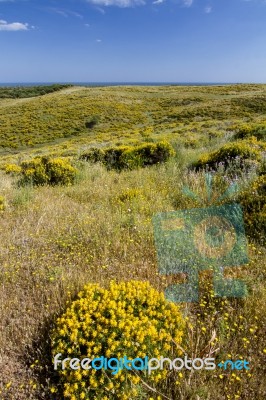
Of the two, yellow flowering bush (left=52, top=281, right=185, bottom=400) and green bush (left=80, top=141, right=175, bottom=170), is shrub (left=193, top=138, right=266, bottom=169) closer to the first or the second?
green bush (left=80, top=141, right=175, bottom=170)

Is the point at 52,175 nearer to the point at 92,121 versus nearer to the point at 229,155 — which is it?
the point at 229,155

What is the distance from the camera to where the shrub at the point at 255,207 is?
3.95 m

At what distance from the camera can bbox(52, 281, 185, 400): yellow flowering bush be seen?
6.53 feet

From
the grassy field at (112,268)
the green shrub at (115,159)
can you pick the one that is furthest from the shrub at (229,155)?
the green shrub at (115,159)

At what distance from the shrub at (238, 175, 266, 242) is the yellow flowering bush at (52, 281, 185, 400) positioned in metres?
2.00

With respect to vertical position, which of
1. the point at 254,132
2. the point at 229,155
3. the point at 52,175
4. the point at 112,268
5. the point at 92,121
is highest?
the point at 92,121

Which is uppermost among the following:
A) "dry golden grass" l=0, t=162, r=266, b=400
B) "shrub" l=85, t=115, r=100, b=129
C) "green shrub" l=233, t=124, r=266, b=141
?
"shrub" l=85, t=115, r=100, b=129

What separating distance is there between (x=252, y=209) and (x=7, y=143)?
37.2 m

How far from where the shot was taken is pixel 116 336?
2.20 m

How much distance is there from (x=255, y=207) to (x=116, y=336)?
9.86 feet

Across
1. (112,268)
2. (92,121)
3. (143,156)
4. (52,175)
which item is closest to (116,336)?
(112,268)

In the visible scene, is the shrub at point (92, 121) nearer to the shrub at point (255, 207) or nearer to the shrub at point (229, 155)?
the shrub at point (229, 155)

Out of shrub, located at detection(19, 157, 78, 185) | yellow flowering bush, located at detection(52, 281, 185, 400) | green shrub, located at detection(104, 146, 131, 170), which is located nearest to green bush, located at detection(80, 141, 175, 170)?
green shrub, located at detection(104, 146, 131, 170)

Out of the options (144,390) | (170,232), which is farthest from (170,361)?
(170,232)
